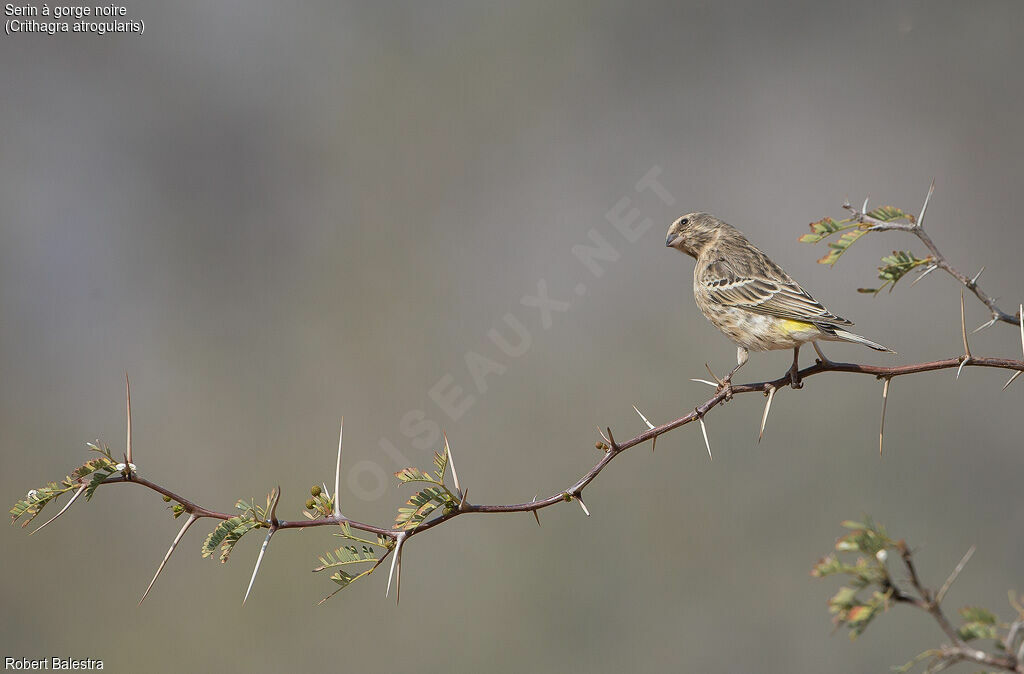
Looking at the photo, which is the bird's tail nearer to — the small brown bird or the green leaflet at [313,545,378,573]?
the small brown bird

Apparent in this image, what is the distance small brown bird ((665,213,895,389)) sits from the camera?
5.19 m

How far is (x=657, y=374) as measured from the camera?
13516 mm

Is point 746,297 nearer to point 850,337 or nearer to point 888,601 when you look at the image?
point 850,337

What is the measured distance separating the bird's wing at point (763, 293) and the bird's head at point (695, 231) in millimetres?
338

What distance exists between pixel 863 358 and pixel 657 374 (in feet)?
9.88

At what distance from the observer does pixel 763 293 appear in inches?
221

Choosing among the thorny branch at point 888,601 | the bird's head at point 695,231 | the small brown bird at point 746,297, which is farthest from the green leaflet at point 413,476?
the bird's head at point 695,231

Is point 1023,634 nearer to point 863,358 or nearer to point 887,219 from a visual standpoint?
point 887,219

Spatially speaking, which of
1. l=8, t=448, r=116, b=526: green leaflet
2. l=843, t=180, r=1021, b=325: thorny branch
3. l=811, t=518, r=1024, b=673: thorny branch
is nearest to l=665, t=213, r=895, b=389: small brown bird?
l=843, t=180, r=1021, b=325: thorny branch

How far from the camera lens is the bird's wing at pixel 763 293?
17.2 feet

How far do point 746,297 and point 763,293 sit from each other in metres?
0.11

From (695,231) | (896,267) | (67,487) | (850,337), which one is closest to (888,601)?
(896,267)

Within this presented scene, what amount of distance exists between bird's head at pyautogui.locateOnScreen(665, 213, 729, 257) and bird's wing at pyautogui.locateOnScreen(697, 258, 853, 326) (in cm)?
34

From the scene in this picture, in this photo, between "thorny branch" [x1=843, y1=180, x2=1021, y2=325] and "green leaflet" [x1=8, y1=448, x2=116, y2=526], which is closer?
"green leaflet" [x1=8, y1=448, x2=116, y2=526]
